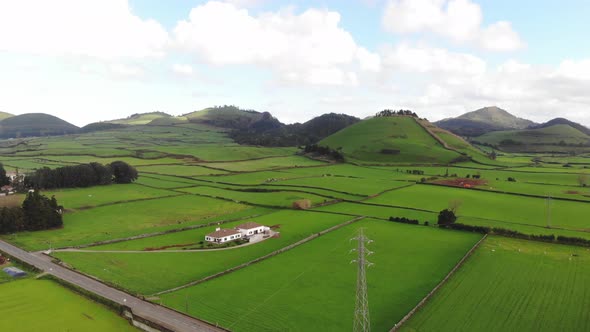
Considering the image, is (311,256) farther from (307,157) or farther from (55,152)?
(55,152)

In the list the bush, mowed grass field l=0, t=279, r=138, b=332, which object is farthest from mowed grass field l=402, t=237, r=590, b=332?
mowed grass field l=0, t=279, r=138, b=332

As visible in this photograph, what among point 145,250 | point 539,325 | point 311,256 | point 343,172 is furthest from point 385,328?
point 343,172

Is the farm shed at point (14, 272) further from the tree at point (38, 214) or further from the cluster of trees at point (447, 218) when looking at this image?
the cluster of trees at point (447, 218)

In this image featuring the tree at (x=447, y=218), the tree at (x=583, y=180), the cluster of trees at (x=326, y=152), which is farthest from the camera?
the cluster of trees at (x=326, y=152)

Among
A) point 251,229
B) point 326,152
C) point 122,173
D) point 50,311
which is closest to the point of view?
point 50,311

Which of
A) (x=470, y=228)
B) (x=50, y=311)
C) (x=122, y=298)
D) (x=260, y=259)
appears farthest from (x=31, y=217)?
(x=470, y=228)

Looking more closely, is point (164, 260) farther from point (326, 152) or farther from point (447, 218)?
point (326, 152)

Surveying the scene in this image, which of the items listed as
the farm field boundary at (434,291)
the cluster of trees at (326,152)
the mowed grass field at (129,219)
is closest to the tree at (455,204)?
the farm field boundary at (434,291)
